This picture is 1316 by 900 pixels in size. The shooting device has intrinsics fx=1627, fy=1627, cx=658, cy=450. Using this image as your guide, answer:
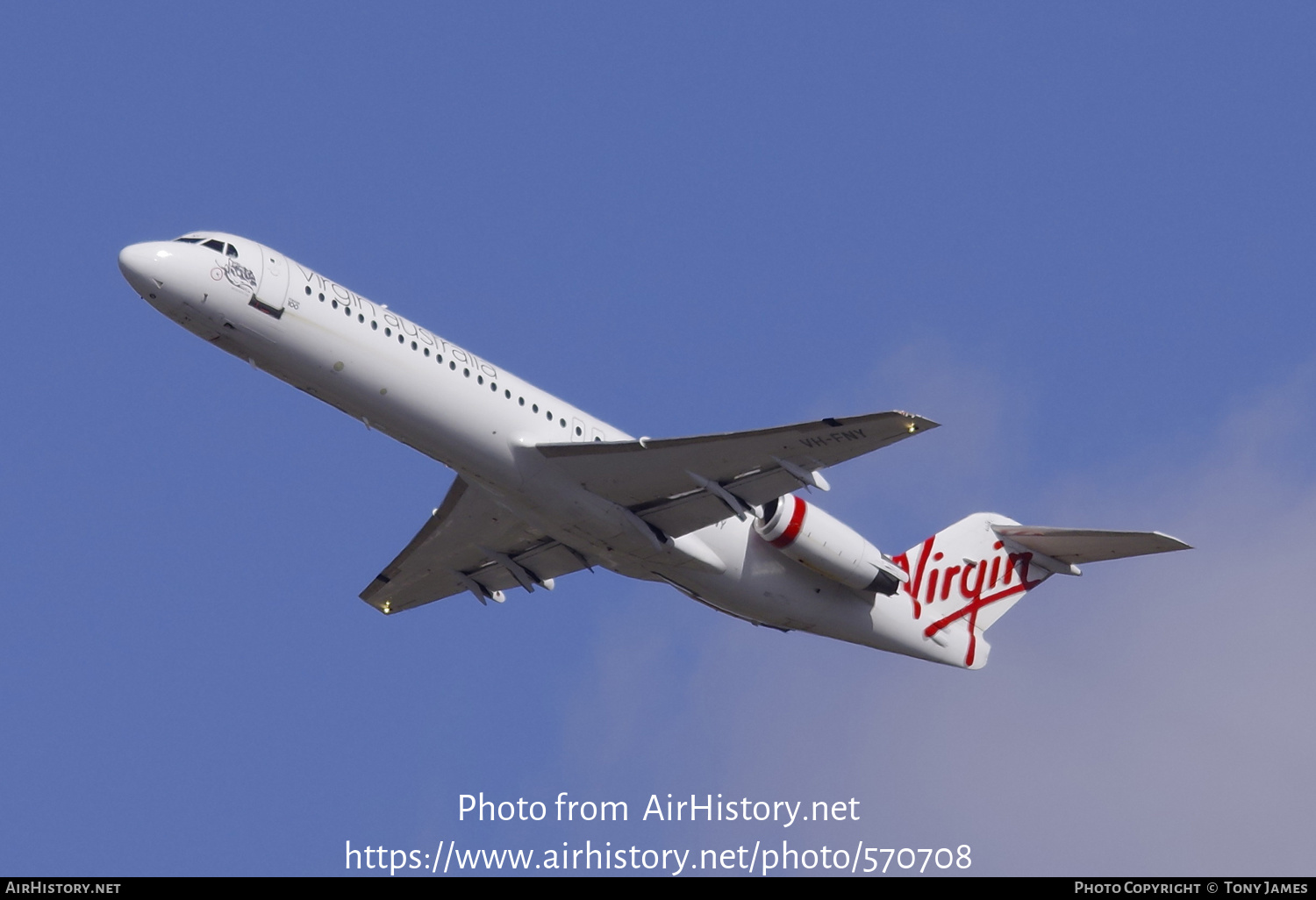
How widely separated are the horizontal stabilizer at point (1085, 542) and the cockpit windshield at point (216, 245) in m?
13.5

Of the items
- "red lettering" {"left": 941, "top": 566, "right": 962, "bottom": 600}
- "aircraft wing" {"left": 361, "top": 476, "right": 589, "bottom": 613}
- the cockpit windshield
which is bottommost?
"aircraft wing" {"left": 361, "top": 476, "right": 589, "bottom": 613}

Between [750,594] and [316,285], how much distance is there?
799 cm

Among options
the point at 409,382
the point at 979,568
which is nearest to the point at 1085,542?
the point at 979,568

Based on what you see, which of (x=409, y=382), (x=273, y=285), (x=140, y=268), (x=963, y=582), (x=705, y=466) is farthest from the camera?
(x=963, y=582)

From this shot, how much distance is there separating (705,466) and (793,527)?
236cm

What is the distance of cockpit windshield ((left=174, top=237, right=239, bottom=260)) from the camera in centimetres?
2084

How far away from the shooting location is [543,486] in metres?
22.2

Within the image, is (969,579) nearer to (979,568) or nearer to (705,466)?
→ (979,568)

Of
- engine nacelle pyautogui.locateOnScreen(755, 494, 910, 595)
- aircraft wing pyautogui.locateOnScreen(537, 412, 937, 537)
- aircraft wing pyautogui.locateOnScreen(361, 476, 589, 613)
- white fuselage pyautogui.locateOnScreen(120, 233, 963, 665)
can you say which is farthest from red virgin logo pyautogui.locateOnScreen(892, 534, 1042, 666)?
aircraft wing pyautogui.locateOnScreen(361, 476, 589, 613)

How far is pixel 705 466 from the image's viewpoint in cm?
2211

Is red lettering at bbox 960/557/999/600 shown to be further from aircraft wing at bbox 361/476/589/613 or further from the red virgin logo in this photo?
aircraft wing at bbox 361/476/589/613

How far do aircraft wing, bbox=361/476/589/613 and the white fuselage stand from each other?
5.49 feet
